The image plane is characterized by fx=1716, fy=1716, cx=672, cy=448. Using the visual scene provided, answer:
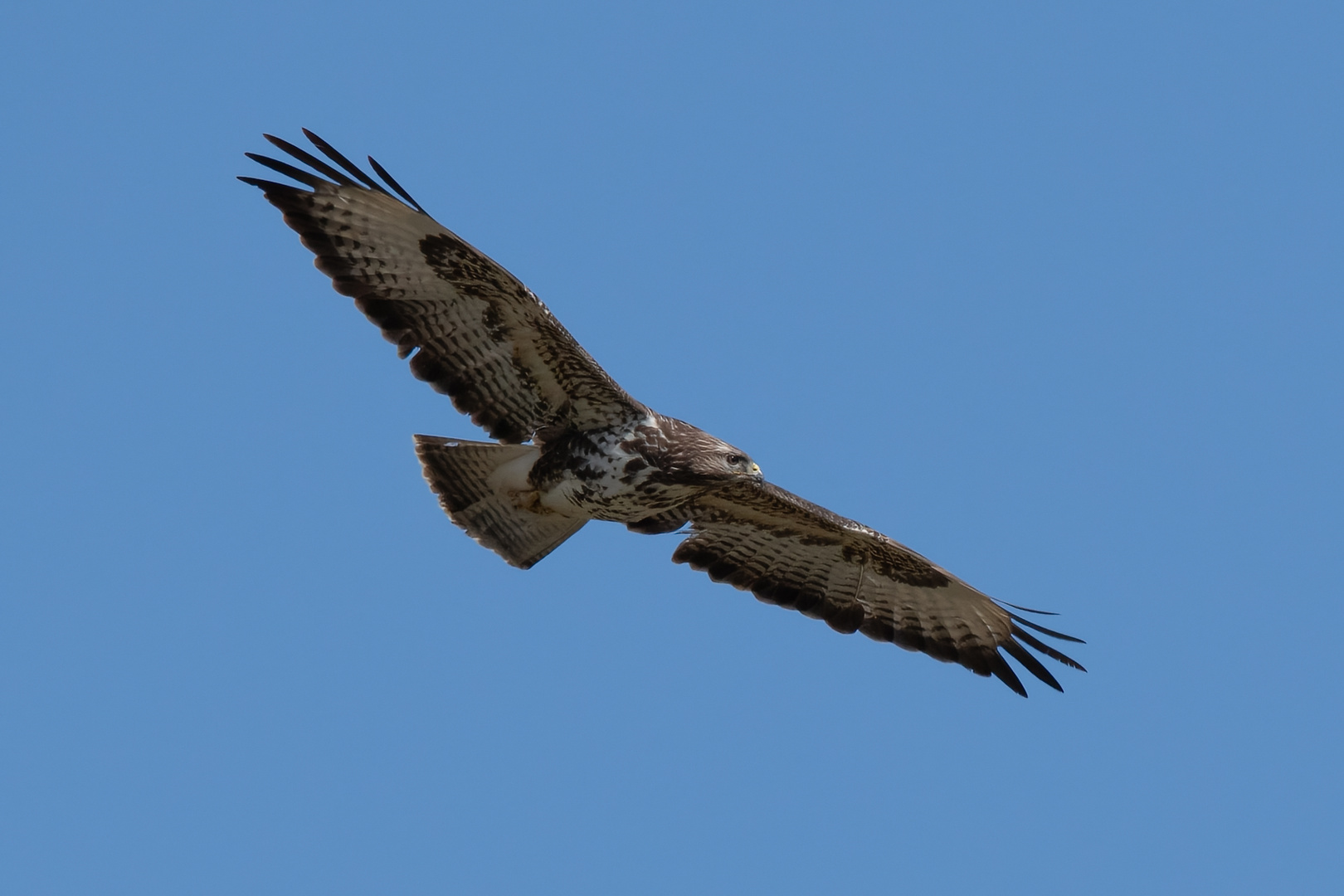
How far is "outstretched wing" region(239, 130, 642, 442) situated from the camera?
30.7 ft

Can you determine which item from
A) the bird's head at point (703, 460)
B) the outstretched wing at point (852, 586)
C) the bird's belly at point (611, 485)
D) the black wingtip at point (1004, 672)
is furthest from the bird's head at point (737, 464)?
the black wingtip at point (1004, 672)

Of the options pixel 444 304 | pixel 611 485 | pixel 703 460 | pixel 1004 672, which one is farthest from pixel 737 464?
pixel 1004 672

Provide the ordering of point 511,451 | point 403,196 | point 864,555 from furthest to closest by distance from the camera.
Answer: point 864,555
point 511,451
point 403,196

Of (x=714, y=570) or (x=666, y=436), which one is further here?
(x=714, y=570)

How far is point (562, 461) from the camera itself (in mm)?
9953

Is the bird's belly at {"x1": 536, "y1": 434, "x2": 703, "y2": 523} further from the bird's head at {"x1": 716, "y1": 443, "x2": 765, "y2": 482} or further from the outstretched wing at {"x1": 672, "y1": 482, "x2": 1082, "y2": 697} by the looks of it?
the outstretched wing at {"x1": 672, "y1": 482, "x2": 1082, "y2": 697}

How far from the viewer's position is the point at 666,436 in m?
9.72

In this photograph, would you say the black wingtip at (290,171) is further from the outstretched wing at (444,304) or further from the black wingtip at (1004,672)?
the black wingtip at (1004,672)

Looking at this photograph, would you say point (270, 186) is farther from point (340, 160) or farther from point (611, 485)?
point (611, 485)

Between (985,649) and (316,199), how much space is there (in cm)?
512

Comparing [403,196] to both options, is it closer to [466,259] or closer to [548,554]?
[466,259]

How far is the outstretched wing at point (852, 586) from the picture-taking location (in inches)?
435

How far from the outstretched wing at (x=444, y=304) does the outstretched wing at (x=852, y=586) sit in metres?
1.56

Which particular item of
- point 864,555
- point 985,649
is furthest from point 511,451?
point 985,649
